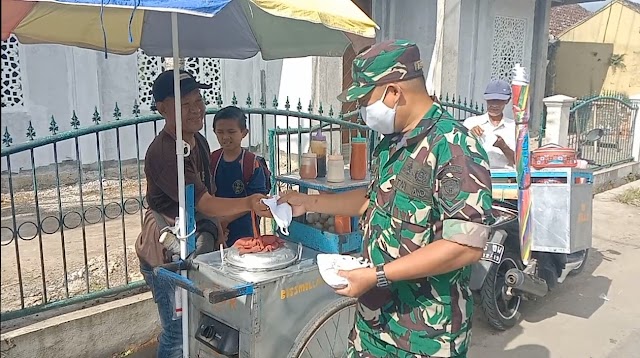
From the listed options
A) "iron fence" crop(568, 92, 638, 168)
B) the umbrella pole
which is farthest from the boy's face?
"iron fence" crop(568, 92, 638, 168)

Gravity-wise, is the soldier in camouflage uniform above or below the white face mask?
below

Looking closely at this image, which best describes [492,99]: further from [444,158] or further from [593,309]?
[444,158]

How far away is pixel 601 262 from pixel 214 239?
14.7ft

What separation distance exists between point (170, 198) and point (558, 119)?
6038 millimetres

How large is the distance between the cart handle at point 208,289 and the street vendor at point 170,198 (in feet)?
0.79

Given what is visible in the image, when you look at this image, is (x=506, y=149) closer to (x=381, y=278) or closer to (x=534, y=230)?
(x=534, y=230)

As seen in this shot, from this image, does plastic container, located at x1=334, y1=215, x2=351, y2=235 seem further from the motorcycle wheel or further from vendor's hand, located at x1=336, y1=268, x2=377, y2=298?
the motorcycle wheel

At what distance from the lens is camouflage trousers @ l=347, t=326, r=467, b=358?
1.94m

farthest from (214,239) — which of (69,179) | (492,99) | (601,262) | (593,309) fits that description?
(69,179)

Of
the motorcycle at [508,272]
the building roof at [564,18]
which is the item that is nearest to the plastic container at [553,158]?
the motorcycle at [508,272]

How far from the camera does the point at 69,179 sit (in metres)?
7.61

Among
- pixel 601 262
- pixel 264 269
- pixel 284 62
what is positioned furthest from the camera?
pixel 284 62

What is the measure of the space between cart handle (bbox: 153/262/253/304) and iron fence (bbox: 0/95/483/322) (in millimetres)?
810

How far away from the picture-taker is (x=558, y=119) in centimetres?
722
